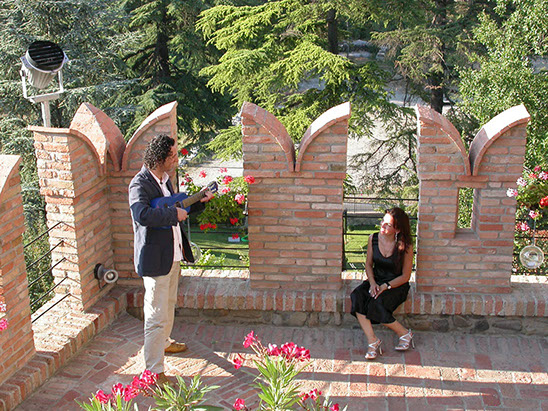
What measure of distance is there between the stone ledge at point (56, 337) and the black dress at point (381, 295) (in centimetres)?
208

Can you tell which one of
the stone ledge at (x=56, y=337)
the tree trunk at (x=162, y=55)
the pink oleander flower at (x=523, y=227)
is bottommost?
the stone ledge at (x=56, y=337)

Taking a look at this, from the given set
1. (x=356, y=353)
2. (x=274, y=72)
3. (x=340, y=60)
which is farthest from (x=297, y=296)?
(x=274, y=72)

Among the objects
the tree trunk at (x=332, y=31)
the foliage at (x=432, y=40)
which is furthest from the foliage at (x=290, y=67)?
the foliage at (x=432, y=40)

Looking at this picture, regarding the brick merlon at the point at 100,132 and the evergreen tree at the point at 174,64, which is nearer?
the brick merlon at the point at 100,132

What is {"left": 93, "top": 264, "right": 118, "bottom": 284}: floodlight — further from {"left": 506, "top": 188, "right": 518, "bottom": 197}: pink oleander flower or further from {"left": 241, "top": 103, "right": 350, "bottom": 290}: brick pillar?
{"left": 506, "top": 188, "right": 518, "bottom": 197}: pink oleander flower

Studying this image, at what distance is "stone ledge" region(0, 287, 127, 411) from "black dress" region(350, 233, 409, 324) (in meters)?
2.08

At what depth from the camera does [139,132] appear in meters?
5.64

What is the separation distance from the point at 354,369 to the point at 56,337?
234 centimetres

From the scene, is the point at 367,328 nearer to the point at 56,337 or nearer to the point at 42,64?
the point at 56,337

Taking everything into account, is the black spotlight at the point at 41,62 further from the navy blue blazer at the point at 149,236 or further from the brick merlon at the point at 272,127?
the brick merlon at the point at 272,127

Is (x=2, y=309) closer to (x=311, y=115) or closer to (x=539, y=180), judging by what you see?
(x=539, y=180)

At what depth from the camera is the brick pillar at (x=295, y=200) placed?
17.5ft

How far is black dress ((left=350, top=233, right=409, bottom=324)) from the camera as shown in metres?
5.34

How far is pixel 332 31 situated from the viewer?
603 inches
